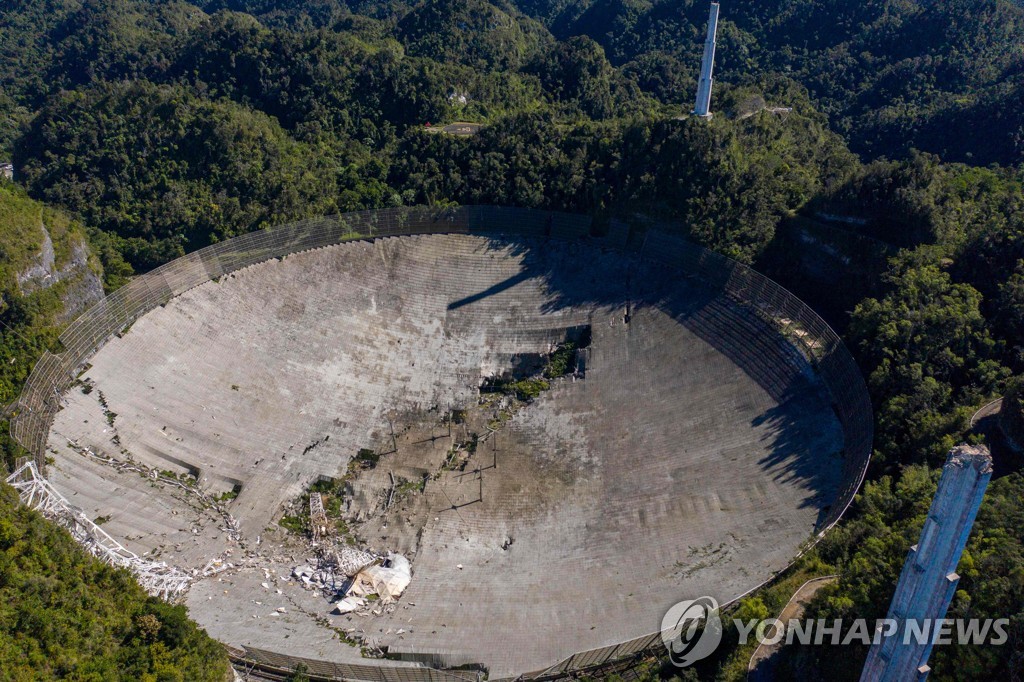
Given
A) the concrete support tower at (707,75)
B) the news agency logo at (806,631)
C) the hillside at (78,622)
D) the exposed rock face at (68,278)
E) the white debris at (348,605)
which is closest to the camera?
the news agency logo at (806,631)

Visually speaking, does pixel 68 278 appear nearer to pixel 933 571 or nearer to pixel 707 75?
pixel 707 75

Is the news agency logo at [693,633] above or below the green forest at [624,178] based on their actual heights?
below

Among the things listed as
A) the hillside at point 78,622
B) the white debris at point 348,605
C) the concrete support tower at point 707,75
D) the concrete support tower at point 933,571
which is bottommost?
the white debris at point 348,605

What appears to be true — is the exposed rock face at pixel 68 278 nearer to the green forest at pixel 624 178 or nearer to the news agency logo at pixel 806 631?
the green forest at pixel 624 178

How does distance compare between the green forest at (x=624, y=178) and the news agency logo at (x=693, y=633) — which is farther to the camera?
the news agency logo at (x=693, y=633)

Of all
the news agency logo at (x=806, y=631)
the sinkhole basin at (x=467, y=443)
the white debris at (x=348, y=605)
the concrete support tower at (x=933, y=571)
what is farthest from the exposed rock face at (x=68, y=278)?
the concrete support tower at (x=933, y=571)

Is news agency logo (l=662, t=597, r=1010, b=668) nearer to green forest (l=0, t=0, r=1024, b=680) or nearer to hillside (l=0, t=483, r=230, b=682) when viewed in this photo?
green forest (l=0, t=0, r=1024, b=680)

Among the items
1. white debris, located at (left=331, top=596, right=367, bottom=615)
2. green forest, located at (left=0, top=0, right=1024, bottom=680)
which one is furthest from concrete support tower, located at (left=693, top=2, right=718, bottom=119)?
white debris, located at (left=331, top=596, right=367, bottom=615)
